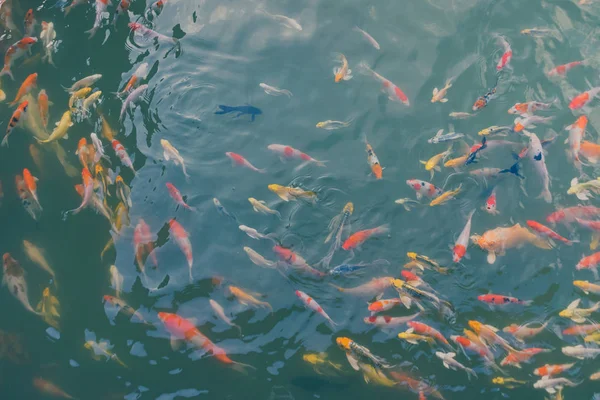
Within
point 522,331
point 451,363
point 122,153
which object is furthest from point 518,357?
point 122,153

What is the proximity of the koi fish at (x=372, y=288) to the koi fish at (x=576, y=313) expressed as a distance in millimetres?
2182

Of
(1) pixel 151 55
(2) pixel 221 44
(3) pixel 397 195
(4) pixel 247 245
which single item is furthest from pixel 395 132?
(1) pixel 151 55

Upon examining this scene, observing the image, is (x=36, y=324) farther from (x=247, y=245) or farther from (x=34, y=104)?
(x=34, y=104)

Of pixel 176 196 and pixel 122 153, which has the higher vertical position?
pixel 122 153

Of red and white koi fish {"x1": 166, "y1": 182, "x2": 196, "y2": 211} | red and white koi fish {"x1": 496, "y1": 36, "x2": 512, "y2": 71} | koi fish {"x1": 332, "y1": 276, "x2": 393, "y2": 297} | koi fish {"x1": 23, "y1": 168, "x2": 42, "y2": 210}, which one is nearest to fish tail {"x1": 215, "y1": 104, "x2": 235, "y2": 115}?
red and white koi fish {"x1": 166, "y1": 182, "x2": 196, "y2": 211}

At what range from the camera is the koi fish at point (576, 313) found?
5652mm

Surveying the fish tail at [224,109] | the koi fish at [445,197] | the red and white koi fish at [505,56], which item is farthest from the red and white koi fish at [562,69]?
the fish tail at [224,109]

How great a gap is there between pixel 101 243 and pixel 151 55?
11.7ft

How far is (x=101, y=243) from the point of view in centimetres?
630

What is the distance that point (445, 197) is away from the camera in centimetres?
630

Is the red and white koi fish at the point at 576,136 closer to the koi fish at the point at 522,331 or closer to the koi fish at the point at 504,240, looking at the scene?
the koi fish at the point at 504,240

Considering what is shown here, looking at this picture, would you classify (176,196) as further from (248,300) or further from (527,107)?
(527,107)

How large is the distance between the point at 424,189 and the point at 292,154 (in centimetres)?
195

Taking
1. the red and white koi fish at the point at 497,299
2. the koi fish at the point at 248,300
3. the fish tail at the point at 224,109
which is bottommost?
the koi fish at the point at 248,300
